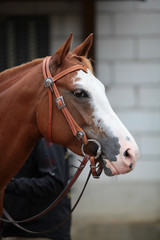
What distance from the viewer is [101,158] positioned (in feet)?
6.16

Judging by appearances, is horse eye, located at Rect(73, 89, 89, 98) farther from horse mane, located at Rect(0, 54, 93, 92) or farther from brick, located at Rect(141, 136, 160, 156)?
brick, located at Rect(141, 136, 160, 156)

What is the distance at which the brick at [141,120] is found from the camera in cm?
521

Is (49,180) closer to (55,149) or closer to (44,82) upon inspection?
(55,149)

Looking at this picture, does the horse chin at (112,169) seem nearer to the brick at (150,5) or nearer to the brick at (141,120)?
the brick at (141,120)

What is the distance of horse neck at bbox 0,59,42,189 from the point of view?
1946mm

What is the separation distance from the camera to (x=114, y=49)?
5.17 metres

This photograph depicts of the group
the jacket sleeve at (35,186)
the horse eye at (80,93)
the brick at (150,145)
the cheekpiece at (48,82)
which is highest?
the cheekpiece at (48,82)

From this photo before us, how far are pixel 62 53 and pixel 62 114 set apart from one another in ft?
1.06

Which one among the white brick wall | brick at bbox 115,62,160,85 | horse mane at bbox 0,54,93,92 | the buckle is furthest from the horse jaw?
brick at bbox 115,62,160,85

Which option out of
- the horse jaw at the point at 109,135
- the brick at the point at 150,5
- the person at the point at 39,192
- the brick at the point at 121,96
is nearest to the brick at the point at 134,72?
the brick at the point at 121,96

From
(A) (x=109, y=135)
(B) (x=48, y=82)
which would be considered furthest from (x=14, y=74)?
(A) (x=109, y=135)

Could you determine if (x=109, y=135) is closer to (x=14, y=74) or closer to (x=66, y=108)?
(x=66, y=108)

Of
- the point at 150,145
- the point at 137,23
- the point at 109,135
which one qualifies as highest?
the point at 109,135

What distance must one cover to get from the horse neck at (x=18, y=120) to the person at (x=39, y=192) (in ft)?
1.39
